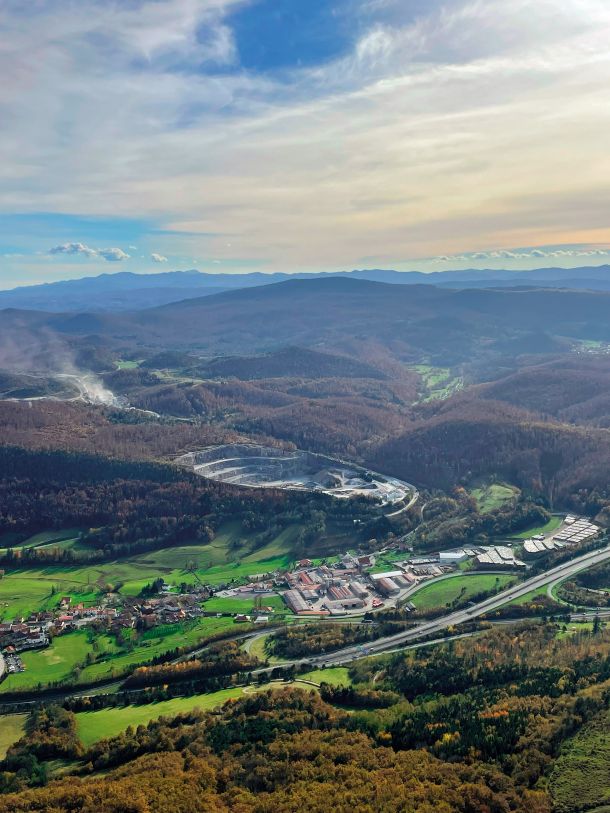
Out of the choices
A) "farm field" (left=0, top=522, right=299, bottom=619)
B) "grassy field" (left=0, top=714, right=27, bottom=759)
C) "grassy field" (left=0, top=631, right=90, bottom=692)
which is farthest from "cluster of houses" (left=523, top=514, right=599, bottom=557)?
"grassy field" (left=0, top=714, right=27, bottom=759)

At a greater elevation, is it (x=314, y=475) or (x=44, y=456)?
(x=44, y=456)

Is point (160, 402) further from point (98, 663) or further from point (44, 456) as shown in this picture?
point (98, 663)

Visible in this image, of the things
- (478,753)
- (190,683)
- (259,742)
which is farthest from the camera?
(190,683)

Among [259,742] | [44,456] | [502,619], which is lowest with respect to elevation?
[502,619]

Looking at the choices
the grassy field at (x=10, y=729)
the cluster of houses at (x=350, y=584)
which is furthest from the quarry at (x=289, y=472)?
the grassy field at (x=10, y=729)

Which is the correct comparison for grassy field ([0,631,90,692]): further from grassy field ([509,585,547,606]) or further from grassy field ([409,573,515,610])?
grassy field ([509,585,547,606])

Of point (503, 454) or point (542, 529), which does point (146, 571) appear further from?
point (503, 454)

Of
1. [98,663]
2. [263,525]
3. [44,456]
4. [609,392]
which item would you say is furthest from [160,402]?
[98,663]

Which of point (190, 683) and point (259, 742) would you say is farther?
point (190, 683)
